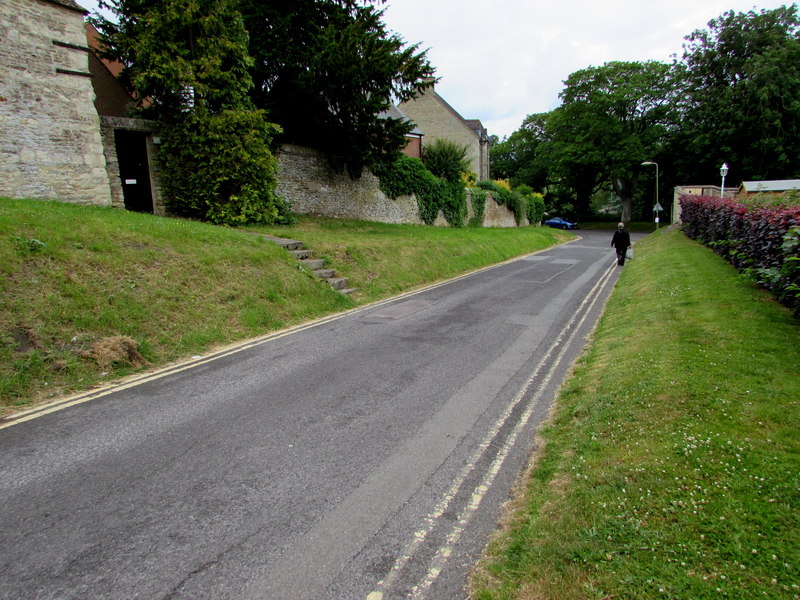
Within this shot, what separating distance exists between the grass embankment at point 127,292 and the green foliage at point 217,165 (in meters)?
3.27

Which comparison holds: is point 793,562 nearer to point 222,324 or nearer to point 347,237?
point 222,324

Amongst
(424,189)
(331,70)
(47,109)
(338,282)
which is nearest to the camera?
(338,282)

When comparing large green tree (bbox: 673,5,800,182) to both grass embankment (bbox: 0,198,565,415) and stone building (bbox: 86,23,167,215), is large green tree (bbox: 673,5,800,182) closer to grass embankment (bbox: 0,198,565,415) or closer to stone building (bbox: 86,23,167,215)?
grass embankment (bbox: 0,198,565,415)

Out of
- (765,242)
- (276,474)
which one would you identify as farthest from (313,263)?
(765,242)

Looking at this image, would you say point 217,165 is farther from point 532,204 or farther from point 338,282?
point 532,204

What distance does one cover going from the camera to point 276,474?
13.1 feet

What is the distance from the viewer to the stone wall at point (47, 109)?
11711 millimetres

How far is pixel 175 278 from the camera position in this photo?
912 centimetres

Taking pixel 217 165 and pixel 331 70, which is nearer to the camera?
pixel 217 165

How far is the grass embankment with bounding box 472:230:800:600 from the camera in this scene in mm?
2592

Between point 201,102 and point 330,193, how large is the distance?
8503 millimetres

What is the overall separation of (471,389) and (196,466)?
343 centimetres

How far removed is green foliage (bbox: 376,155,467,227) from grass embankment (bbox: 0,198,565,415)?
41.5 ft

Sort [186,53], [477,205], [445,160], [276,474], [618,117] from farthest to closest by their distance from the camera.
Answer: [618,117]
[477,205]
[445,160]
[186,53]
[276,474]
